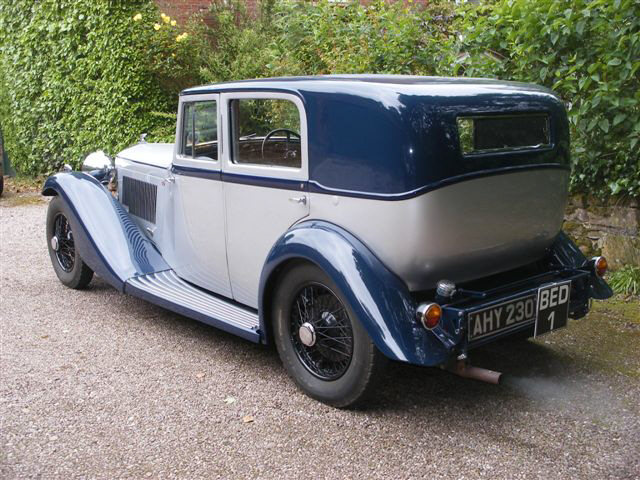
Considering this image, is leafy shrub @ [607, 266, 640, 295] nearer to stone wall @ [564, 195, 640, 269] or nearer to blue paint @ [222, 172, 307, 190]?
stone wall @ [564, 195, 640, 269]

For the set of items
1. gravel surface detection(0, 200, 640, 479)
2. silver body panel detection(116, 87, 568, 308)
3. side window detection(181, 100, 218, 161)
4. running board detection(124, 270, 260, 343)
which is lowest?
gravel surface detection(0, 200, 640, 479)

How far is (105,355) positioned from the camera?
441 centimetres

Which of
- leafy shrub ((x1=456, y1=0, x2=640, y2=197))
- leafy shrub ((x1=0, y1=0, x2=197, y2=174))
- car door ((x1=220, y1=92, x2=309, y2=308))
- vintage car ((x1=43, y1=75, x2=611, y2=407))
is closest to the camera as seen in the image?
vintage car ((x1=43, y1=75, x2=611, y2=407))

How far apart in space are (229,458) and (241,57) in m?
7.50

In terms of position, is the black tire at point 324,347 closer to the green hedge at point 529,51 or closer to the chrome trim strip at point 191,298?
the chrome trim strip at point 191,298

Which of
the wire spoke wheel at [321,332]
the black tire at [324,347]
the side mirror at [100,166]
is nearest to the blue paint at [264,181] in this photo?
the black tire at [324,347]

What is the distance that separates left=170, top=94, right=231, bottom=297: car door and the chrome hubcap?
2.81 ft

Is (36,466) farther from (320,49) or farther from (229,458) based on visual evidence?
(320,49)

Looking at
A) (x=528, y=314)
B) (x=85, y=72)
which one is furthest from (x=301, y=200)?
(x=85, y=72)

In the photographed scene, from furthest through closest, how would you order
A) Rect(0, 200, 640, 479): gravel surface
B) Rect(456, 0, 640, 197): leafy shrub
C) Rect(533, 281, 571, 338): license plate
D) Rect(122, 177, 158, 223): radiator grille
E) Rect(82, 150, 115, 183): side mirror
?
Rect(82, 150, 115, 183): side mirror < Rect(122, 177, 158, 223): radiator grille < Rect(456, 0, 640, 197): leafy shrub < Rect(533, 281, 571, 338): license plate < Rect(0, 200, 640, 479): gravel surface

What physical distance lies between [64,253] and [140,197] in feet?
3.16

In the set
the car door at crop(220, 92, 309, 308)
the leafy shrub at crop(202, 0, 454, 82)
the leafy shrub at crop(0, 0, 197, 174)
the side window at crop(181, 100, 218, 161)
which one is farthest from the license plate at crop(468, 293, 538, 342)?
the leafy shrub at crop(0, 0, 197, 174)

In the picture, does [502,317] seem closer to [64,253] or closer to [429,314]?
[429,314]

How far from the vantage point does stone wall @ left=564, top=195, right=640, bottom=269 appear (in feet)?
17.4
